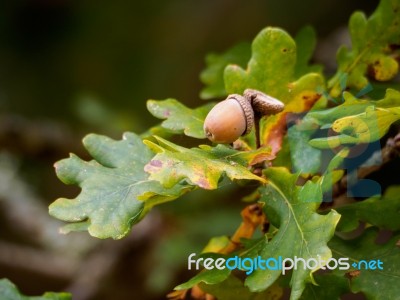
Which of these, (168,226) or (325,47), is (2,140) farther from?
(325,47)

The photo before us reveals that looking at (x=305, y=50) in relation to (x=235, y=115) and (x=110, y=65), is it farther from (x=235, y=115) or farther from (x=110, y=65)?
(x=110, y=65)

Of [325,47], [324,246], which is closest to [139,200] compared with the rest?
[324,246]

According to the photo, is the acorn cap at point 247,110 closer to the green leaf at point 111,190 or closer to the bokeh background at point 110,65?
the green leaf at point 111,190

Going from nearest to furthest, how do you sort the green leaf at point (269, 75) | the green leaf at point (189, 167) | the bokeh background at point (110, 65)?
the green leaf at point (189, 167) < the green leaf at point (269, 75) < the bokeh background at point (110, 65)

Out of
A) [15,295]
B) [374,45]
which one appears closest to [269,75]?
[374,45]

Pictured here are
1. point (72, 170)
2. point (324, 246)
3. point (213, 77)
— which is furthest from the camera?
point (213, 77)

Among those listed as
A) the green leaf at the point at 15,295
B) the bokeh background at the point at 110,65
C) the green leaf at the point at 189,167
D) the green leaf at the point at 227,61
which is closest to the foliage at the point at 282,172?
the green leaf at the point at 189,167
